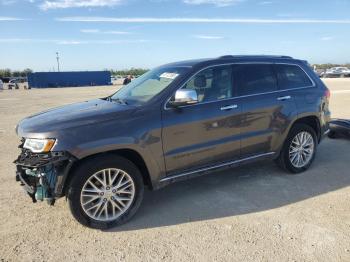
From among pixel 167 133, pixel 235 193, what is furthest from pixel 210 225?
pixel 167 133

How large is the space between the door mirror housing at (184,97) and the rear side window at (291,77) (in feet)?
5.99

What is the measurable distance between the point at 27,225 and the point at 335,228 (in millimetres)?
3465

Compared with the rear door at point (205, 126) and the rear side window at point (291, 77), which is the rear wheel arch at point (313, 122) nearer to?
the rear side window at point (291, 77)

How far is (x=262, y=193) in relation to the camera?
16.1ft

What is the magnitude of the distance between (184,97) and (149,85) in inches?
34.6

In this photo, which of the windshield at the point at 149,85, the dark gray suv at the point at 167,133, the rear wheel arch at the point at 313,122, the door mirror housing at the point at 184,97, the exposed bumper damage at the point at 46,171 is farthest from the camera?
the rear wheel arch at the point at 313,122

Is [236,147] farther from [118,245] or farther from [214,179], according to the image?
[118,245]

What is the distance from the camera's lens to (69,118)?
4.02 metres

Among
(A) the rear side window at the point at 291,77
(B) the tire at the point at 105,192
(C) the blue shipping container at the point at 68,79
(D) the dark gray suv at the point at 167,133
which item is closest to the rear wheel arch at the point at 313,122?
(D) the dark gray suv at the point at 167,133

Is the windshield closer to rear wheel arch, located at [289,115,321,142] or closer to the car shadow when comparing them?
the car shadow

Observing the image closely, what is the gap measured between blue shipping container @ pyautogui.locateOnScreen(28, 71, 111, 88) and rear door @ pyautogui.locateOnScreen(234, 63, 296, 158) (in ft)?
185

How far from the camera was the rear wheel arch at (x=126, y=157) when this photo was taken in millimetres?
3836

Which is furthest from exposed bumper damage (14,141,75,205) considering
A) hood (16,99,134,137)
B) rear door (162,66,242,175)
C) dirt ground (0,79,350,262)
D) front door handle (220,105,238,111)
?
front door handle (220,105,238,111)

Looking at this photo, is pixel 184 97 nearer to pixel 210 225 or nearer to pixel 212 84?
pixel 212 84
